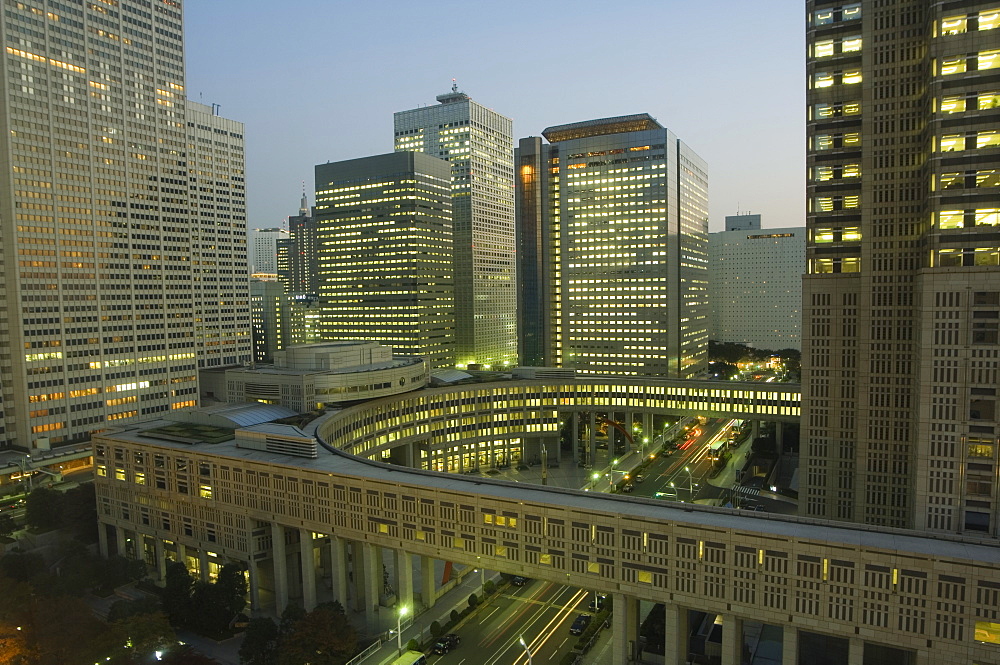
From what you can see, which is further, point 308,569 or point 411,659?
point 308,569

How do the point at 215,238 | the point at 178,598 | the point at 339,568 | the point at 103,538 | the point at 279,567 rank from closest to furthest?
the point at 178,598 → the point at 339,568 → the point at 279,567 → the point at 103,538 → the point at 215,238

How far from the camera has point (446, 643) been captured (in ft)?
246

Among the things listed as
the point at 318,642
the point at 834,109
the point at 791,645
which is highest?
the point at 834,109

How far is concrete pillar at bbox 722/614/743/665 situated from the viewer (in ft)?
201

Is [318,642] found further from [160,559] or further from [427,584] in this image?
[160,559]

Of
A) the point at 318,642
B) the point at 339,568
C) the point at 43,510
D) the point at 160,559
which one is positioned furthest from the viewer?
the point at 43,510

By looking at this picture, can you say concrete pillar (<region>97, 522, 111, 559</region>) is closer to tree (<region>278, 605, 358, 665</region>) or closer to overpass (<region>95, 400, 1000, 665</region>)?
overpass (<region>95, 400, 1000, 665</region>)

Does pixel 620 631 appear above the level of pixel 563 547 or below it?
below

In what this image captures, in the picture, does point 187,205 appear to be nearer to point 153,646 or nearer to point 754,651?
point 153,646

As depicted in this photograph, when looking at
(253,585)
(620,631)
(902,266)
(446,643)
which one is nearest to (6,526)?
(253,585)

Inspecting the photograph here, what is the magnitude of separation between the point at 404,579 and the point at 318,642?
14775 millimetres

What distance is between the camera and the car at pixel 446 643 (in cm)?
7406

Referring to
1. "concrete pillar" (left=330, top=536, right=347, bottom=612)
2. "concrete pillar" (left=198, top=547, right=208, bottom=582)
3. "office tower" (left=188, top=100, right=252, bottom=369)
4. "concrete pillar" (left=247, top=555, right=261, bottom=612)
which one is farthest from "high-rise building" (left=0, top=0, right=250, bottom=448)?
"concrete pillar" (left=330, top=536, right=347, bottom=612)

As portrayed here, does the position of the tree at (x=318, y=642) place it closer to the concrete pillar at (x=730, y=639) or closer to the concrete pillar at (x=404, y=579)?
the concrete pillar at (x=404, y=579)
